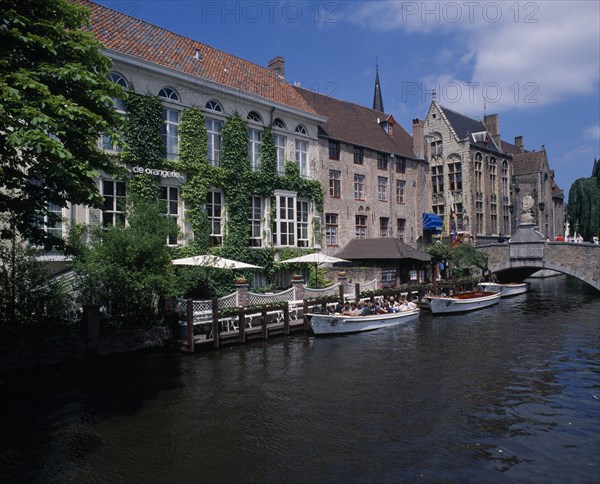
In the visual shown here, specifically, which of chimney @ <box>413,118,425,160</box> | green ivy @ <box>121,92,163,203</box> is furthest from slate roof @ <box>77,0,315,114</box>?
chimney @ <box>413,118,425,160</box>

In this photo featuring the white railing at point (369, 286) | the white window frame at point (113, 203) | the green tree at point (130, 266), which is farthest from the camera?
the white railing at point (369, 286)

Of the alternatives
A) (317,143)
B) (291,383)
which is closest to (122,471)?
(291,383)

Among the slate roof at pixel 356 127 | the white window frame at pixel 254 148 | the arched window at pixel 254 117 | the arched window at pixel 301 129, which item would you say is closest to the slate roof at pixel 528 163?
the slate roof at pixel 356 127

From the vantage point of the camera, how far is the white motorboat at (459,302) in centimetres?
2902

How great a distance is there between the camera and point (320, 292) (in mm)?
26234

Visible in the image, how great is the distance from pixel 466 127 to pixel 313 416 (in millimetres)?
46461

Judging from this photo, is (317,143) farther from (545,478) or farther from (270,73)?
(545,478)

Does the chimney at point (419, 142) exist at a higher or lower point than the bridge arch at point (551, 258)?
higher

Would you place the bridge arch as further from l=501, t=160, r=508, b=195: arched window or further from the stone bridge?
l=501, t=160, r=508, b=195: arched window

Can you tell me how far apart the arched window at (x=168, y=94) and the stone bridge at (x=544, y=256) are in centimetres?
2909

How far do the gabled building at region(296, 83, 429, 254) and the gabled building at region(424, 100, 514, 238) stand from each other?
657 cm

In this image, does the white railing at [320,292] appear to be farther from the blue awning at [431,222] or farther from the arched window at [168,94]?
the blue awning at [431,222]

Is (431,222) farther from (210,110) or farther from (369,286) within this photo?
(210,110)

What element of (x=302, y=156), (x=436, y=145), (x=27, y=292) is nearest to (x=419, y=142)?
(x=436, y=145)
